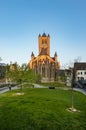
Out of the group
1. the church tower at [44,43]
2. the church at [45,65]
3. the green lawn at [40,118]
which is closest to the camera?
the green lawn at [40,118]

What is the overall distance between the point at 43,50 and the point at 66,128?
13546 centimetres

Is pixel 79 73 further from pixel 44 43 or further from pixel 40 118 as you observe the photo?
pixel 40 118

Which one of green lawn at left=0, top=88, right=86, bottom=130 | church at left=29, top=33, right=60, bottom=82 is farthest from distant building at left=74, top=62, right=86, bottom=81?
green lawn at left=0, top=88, right=86, bottom=130

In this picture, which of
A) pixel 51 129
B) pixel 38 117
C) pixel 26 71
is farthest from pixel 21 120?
pixel 26 71

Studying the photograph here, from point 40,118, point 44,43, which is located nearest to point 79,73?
point 44,43

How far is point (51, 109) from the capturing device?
3306 cm

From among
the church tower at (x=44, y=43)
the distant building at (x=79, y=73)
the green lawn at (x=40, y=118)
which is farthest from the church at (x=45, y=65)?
the green lawn at (x=40, y=118)

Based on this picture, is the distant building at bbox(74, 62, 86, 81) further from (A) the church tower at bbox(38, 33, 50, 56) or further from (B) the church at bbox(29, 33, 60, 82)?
(A) the church tower at bbox(38, 33, 50, 56)

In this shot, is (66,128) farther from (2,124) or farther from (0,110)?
(0,110)

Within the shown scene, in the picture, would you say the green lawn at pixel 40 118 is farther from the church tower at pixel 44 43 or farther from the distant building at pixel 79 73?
the church tower at pixel 44 43

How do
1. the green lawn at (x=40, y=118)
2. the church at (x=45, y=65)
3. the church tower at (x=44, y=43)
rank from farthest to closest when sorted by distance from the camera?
the church tower at (x=44, y=43) → the church at (x=45, y=65) → the green lawn at (x=40, y=118)

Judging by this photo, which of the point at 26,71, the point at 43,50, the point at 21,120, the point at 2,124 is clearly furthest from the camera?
the point at 43,50

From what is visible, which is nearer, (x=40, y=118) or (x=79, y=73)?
(x=40, y=118)

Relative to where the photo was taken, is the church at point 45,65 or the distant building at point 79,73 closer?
the distant building at point 79,73
